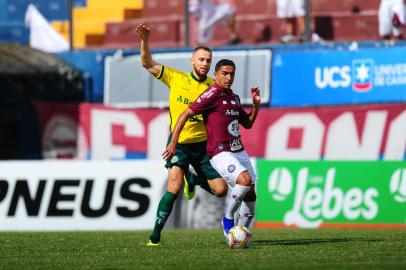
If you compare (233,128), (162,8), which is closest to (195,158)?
(233,128)

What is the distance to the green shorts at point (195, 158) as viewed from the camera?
12.4m

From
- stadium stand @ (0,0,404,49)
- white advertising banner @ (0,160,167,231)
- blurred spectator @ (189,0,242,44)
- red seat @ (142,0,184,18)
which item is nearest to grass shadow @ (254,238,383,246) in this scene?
white advertising banner @ (0,160,167,231)

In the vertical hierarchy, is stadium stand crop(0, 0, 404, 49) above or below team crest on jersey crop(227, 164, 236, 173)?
above

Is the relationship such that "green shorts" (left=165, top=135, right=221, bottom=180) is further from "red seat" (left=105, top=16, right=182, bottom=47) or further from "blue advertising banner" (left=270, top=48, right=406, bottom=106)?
"red seat" (left=105, top=16, right=182, bottom=47)

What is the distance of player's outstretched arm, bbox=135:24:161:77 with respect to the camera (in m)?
12.2

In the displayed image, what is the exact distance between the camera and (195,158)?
1249cm

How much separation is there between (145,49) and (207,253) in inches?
103

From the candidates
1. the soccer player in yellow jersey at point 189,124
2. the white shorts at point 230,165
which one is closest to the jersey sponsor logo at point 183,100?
the soccer player in yellow jersey at point 189,124

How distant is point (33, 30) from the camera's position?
25406 millimetres

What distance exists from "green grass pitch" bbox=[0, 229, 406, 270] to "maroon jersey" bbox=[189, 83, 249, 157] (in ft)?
3.66

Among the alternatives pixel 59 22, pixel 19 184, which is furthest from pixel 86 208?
pixel 59 22

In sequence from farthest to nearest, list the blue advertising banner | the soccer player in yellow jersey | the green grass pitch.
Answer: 1. the blue advertising banner
2. the soccer player in yellow jersey
3. the green grass pitch

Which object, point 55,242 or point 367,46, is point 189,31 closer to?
point 367,46

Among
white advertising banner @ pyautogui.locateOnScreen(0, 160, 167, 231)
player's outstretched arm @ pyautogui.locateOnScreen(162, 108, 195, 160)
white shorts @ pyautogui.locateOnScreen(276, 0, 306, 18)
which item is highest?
white shorts @ pyautogui.locateOnScreen(276, 0, 306, 18)
